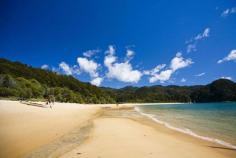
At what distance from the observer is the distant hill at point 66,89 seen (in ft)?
158

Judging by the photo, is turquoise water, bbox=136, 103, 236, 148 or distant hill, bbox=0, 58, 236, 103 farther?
distant hill, bbox=0, 58, 236, 103

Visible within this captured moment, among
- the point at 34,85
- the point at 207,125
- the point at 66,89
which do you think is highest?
the point at 66,89

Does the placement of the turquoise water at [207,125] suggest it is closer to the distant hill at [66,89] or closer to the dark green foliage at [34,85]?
the dark green foliage at [34,85]

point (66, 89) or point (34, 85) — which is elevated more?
point (66, 89)

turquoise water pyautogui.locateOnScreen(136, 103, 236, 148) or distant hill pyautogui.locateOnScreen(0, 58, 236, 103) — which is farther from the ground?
distant hill pyautogui.locateOnScreen(0, 58, 236, 103)

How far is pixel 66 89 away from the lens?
7256 cm

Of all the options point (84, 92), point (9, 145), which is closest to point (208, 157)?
point (9, 145)

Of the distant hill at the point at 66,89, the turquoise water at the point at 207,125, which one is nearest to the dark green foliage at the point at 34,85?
the distant hill at the point at 66,89

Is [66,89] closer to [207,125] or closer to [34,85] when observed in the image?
[34,85]

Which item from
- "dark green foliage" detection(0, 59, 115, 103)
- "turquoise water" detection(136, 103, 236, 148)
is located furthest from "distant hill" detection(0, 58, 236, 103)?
"turquoise water" detection(136, 103, 236, 148)

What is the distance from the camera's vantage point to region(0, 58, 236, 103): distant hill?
48.3m

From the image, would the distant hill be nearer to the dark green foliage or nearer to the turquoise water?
the dark green foliage

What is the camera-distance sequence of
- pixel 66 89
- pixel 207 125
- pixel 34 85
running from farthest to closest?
pixel 66 89 → pixel 34 85 → pixel 207 125

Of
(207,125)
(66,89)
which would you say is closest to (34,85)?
(66,89)
